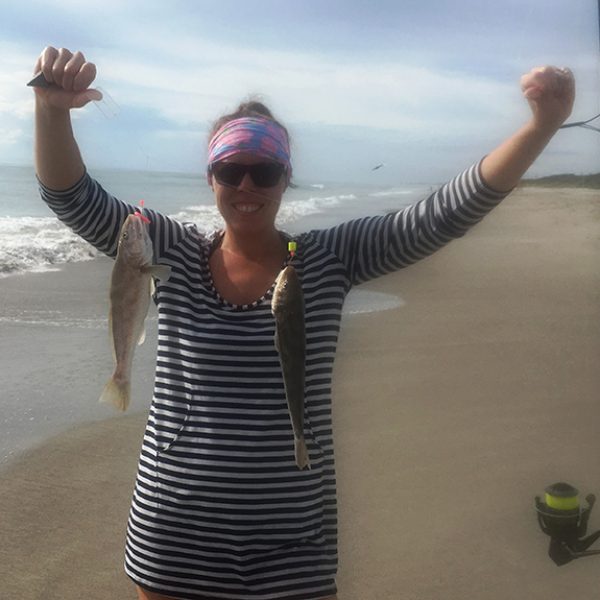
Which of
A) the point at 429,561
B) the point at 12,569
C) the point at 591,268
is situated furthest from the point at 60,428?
the point at 591,268

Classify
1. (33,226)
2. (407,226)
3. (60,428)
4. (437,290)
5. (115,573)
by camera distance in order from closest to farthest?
(407,226) → (115,573) → (60,428) → (437,290) → (33,226)

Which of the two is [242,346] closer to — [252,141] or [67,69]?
[252,141]

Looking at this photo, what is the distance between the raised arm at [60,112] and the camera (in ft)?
7.97

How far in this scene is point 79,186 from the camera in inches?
106

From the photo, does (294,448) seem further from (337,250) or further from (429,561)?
(429,561)

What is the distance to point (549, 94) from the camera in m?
2.48

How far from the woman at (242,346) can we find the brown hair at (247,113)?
11 cm

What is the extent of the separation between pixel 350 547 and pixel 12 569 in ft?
6.31

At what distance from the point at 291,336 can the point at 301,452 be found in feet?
1.19

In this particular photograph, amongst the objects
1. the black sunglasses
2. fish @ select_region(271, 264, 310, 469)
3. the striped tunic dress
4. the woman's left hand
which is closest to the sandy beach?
the striped tunic dress

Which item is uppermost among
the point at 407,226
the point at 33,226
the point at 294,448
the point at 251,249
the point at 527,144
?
the point at 527,144

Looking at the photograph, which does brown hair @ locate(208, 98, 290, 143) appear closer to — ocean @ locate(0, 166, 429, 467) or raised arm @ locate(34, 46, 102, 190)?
ocean @ locate(0, 166, 429, 467)

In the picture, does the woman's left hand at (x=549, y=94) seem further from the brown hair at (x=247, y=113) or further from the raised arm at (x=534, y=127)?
the brown hair at (x=247, y=113)

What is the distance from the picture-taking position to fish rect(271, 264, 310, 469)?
7.91 feet
